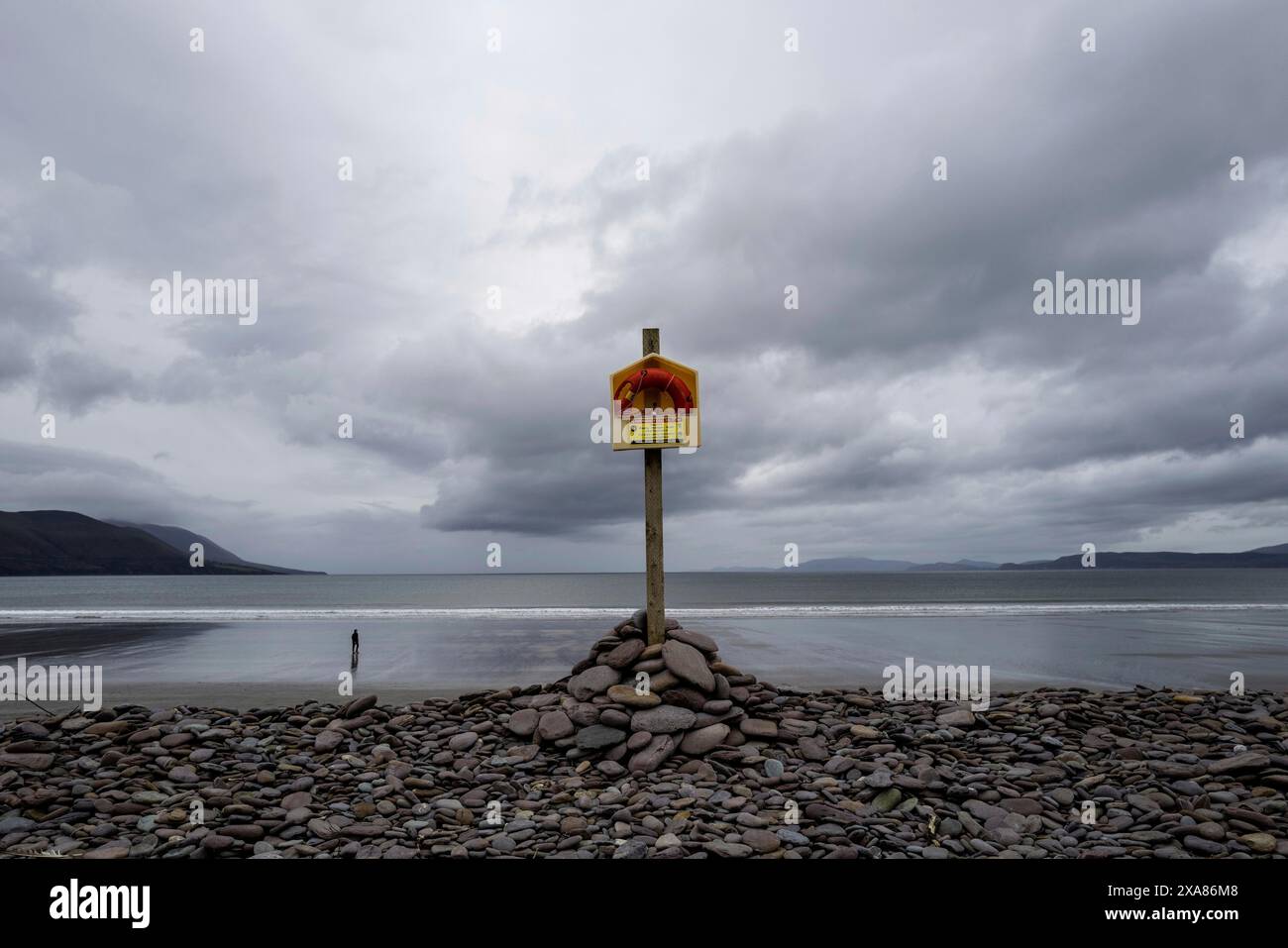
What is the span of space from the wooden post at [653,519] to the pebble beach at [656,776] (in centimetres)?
30

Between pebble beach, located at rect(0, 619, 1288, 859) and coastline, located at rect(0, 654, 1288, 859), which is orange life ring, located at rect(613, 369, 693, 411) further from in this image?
Answer: coastline, located at rect(0, 654, 1288, 859)

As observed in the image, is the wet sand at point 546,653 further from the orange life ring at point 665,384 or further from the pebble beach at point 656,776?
the orange life ring at point 665,384

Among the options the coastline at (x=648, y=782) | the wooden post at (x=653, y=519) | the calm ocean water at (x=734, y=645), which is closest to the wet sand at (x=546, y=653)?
the calm ocean water at (x=734, y=645)

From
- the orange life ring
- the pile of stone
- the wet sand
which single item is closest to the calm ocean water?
the wet sand

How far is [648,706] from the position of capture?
8.17m

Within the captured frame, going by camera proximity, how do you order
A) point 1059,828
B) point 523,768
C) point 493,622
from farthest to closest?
point 493,622 → point 523,768 → point 1059,828

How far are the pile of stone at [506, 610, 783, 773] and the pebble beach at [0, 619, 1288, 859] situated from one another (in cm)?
3

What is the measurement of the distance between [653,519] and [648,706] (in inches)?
97.9

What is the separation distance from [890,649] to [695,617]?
58.4ft

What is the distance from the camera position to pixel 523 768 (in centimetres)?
750

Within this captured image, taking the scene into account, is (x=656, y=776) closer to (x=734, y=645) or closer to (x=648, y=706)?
(x=648, y=706)

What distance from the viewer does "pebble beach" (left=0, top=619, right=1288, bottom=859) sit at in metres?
5.71
